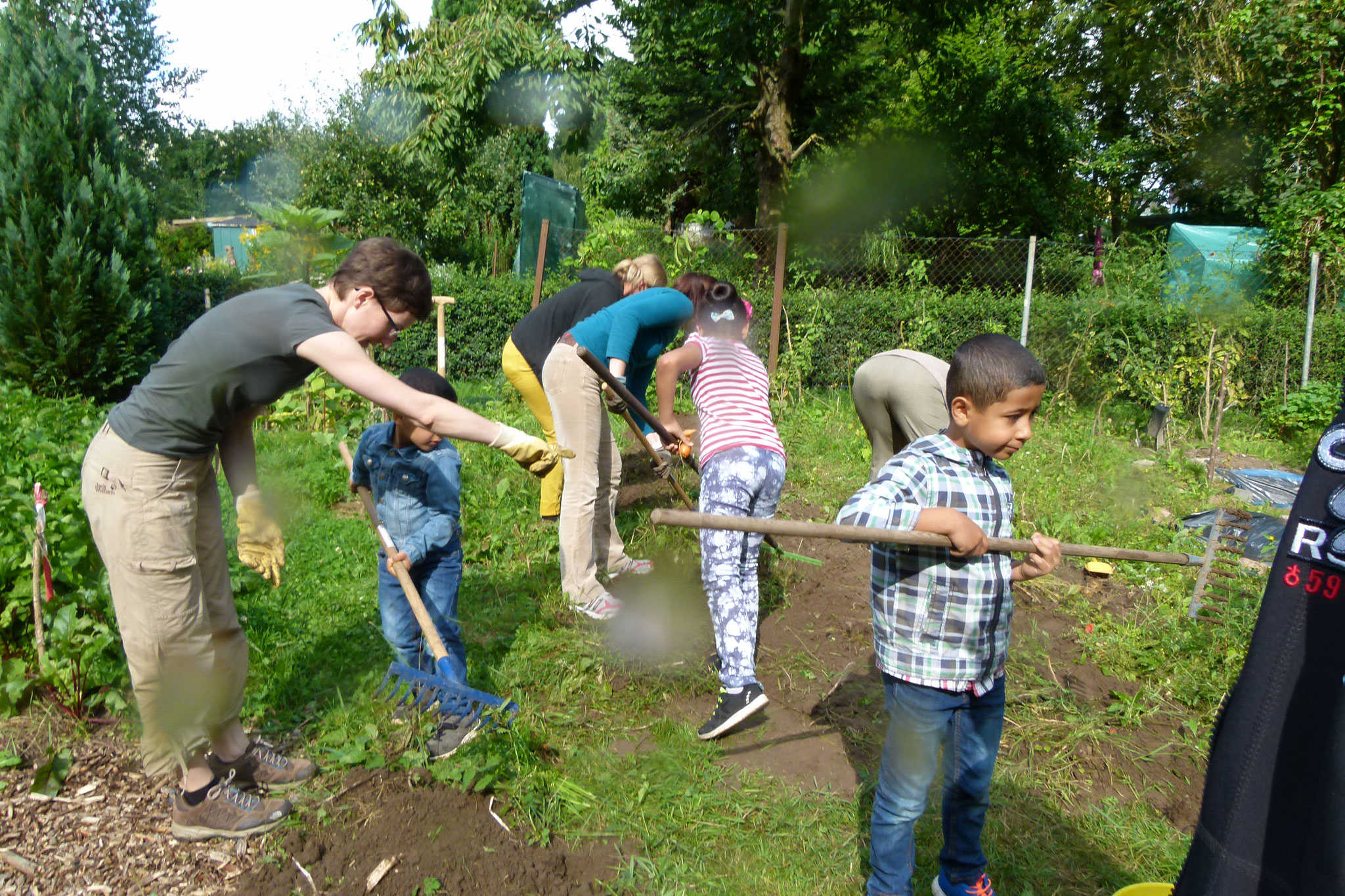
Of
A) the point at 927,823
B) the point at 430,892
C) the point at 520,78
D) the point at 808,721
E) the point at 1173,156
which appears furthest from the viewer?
the point at 1173,156

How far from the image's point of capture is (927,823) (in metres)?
2.80

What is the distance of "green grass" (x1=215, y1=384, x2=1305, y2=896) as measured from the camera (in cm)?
262

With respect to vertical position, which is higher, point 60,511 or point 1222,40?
point 1222,40

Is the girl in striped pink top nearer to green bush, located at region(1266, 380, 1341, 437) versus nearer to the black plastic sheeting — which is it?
the black plastic sheeting

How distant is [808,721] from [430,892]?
1644 mm

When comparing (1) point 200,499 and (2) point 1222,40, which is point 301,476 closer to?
(1) point 200,499

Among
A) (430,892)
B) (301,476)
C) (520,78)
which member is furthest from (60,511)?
(520,78)

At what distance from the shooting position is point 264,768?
8.74 ft

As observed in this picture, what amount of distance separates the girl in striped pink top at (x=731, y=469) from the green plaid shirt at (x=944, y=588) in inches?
45.9

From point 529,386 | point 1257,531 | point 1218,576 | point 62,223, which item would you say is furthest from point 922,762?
point 62,223

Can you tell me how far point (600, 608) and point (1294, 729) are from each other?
10.5 feet

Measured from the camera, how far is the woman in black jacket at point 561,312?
4.31 m

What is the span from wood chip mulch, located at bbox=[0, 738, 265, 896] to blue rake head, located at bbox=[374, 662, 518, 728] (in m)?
0.54

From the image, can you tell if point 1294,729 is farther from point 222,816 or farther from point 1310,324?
point 1310,324
